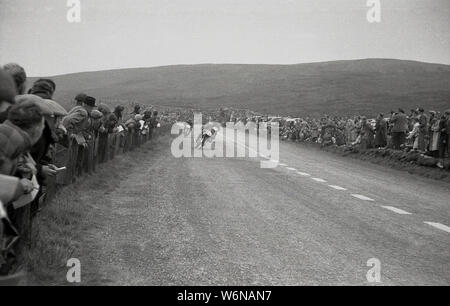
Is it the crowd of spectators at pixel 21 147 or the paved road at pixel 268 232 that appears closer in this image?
the crowd of spectators at pixel 21 147

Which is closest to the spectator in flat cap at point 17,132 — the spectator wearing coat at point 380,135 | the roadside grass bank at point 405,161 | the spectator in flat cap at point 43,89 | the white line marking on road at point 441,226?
the spectator in flat cap at point 43,89

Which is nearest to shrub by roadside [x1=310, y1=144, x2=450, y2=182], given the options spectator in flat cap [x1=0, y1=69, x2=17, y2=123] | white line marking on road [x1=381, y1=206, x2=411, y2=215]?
white line marking on road [x1=381, y1=206, x2=411, y2=215]

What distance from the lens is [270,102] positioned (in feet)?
393

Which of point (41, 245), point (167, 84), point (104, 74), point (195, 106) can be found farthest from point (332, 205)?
point (104, 74)

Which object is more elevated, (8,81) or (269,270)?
(8,81)

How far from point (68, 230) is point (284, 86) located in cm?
13404

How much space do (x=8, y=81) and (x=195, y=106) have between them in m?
114

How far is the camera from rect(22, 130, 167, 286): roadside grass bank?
5516 mm

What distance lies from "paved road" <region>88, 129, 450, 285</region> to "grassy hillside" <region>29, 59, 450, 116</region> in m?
79.2

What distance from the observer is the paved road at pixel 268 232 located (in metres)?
6.14

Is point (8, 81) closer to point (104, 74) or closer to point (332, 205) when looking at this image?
point (332, 205)

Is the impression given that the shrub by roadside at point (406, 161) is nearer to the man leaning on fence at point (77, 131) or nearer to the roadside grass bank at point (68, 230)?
the roadside grass bank at point (68, 230)

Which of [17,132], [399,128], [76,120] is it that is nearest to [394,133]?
[399,128]

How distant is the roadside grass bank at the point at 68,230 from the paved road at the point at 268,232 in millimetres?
193
